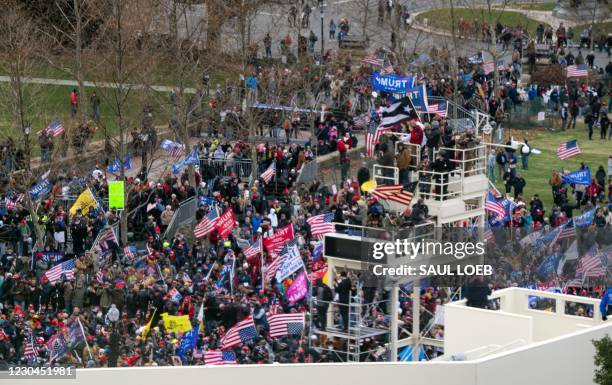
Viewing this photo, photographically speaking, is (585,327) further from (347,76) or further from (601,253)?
(347,76)

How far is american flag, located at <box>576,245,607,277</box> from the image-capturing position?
43.1 meters

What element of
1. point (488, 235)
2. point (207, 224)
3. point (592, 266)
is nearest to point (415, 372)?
point (488, 235)

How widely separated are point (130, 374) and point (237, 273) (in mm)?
19585

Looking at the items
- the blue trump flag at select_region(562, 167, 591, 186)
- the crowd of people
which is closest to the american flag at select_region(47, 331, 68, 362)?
the crowd of people

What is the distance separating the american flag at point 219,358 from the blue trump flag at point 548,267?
8.54 meters

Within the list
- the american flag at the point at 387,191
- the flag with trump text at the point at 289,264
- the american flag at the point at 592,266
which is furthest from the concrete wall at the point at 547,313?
the flag with trump text at the point at 289,264

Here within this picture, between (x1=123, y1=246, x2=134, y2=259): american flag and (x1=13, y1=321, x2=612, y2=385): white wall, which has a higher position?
(x1=13, y1=321, x2=612, y2=385): white wall

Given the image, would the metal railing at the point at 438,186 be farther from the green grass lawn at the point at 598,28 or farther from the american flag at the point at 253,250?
the green grass lawn at the point at 598,28

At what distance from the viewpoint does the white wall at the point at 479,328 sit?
33.1 metres

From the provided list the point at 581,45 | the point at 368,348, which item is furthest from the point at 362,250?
the point at 581,45

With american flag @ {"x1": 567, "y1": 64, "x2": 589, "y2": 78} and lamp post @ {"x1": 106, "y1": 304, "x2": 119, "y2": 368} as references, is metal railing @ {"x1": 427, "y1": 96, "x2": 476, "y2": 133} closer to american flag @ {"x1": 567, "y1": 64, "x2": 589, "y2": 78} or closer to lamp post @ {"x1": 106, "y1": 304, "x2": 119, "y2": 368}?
american flag @ {"x1": 567, "y1": 64, "x2": 589, "y2": 78}

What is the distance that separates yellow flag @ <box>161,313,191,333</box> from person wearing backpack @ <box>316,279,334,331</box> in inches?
190

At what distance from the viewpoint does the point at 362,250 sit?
122 ft

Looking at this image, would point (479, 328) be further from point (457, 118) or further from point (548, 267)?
point (457, 118)
